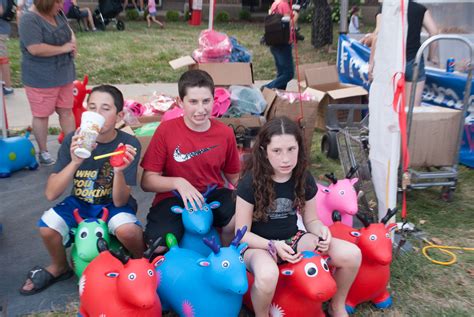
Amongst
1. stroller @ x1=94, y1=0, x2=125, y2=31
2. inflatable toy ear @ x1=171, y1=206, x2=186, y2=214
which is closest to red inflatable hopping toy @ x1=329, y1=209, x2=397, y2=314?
inflatable toy ear @ x1=171, y1=206, x2=186, y2=214

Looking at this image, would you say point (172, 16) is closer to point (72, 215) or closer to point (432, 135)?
point (432, 135)

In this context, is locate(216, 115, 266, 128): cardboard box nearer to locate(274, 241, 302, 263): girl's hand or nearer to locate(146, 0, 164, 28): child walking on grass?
locate(274, 241, 302, 263): girl's hand

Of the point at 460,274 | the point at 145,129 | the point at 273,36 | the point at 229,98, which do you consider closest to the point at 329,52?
the point at 273,36

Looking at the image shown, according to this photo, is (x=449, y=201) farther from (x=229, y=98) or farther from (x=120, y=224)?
(x=120, y=224)

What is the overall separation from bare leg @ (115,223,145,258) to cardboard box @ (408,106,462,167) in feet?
7.45

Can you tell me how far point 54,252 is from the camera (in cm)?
273

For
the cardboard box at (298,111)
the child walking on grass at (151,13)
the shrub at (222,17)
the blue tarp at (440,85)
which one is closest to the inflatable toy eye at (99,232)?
the cardboard box at (298,111)

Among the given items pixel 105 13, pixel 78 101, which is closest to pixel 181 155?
pixel 78 101

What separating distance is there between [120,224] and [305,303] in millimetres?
1052

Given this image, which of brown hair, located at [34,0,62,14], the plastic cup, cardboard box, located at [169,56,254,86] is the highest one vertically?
brown hair, located at [34,0,62,14]

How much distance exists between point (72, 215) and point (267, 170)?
1098 millimetres

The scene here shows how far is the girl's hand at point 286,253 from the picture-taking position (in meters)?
2.31

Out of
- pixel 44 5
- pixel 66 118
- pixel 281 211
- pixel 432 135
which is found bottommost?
pixel 281 211

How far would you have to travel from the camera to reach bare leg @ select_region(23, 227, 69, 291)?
8.66 feet
